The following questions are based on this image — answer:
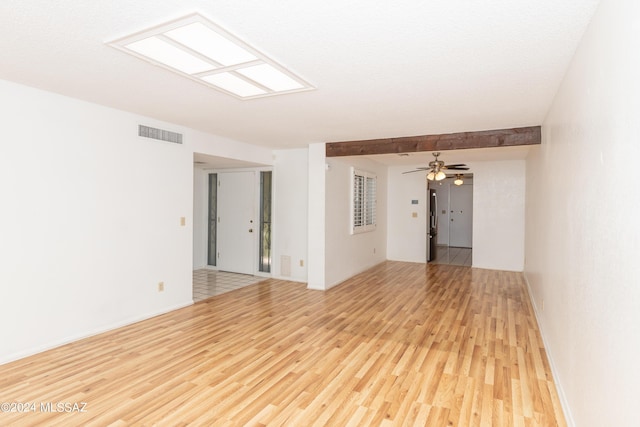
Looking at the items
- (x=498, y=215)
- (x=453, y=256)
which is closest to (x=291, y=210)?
(x=498, y=215)

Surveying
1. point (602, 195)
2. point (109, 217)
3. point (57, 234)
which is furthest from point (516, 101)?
point (57, 234)

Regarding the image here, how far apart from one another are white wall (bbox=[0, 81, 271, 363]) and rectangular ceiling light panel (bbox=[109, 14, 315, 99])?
5.36 ft

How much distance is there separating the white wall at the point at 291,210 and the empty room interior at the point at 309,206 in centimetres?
51

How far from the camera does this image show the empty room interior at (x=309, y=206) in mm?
1862

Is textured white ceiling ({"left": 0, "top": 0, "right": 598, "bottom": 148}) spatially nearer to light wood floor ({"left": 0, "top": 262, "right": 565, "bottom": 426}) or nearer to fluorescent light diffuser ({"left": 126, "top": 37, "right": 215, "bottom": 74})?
fluorescent light diffuser ({"left": 126, "top": 37, "right": 215, "bottom": 74})

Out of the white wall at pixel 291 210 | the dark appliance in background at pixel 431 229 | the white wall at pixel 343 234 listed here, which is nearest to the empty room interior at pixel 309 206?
the white wall at pixel 343 234

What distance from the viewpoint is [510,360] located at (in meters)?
3.19

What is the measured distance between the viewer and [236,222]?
7.10 meters

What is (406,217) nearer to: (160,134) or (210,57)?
(160,134)

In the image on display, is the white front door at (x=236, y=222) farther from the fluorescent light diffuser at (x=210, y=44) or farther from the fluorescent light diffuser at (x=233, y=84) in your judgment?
the fluorescent light diffuser at (x=210, y=44)

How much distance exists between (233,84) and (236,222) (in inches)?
173

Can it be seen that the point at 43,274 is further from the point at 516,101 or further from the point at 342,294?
the point at 516,101

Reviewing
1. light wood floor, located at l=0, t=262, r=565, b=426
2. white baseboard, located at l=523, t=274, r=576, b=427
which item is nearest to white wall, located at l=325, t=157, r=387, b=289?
Result: light wood floor, located at l=0, t=262, r=565, b=426

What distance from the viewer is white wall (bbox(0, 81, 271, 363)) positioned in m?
3.13
